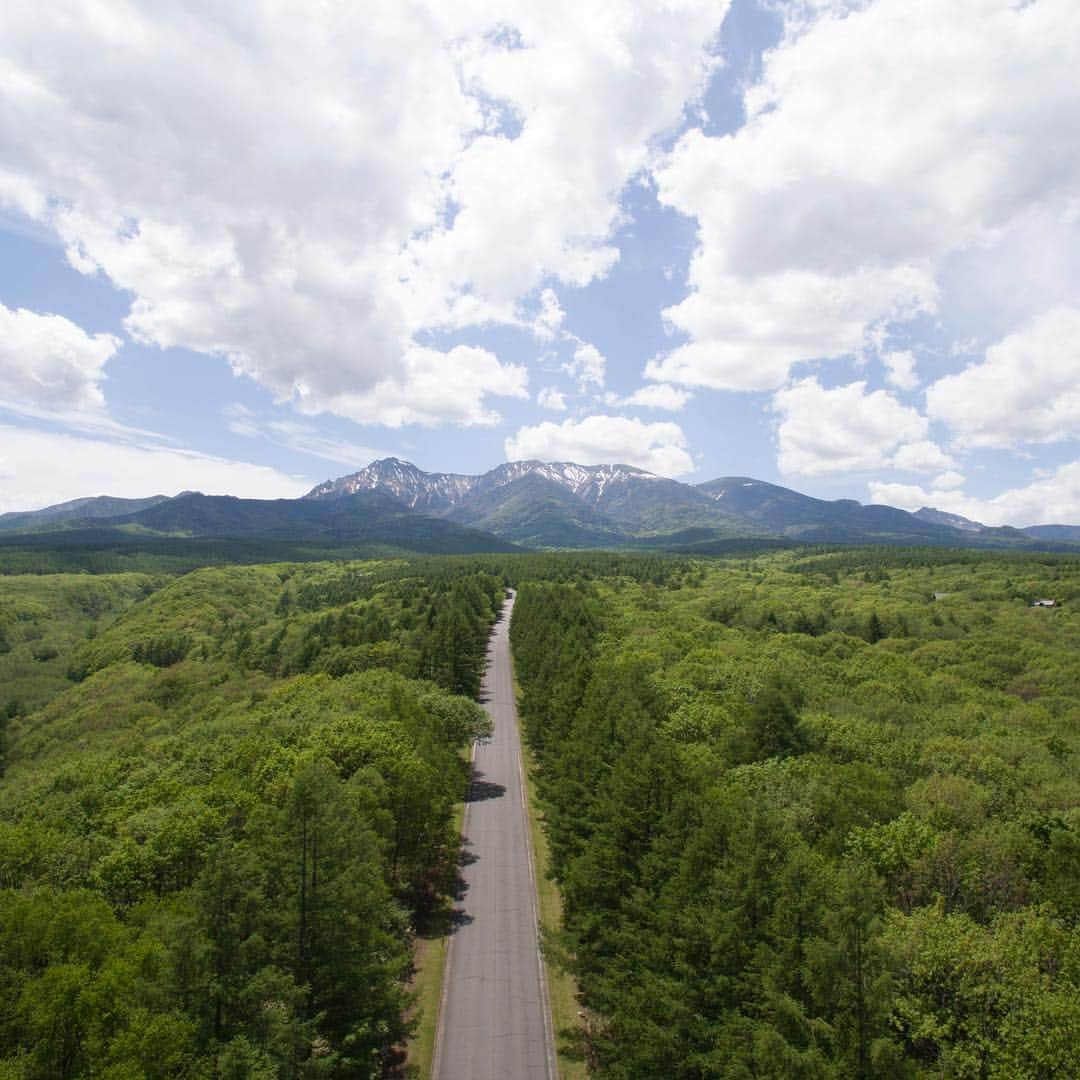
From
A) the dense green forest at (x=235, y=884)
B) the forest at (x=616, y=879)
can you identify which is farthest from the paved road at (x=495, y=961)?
the dense green forest at (x=235, y=884)

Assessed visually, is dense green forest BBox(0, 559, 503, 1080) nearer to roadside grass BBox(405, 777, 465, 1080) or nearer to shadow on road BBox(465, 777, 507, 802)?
roadside grass BBox(405, 777, 465, 1080)

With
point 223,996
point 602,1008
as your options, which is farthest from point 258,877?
point 602,1008

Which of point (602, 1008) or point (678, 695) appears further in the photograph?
point (678, 695)

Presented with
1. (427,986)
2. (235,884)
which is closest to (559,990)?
(427,986)

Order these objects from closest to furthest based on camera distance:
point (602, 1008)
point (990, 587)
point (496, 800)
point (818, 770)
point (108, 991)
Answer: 1. point (108, 991)
2. point (602, 1008)
3. point (818, 770)
4. point (496, 800)
5. point (990, 587)

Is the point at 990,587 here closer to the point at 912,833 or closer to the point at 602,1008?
the point at 912,833

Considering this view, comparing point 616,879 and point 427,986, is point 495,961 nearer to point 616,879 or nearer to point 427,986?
point 427,986

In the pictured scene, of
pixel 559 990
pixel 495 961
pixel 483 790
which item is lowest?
pixel 559 990

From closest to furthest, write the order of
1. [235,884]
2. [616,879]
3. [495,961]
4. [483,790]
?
[235,884] < [616,879] < [495,961] < [483,790]
